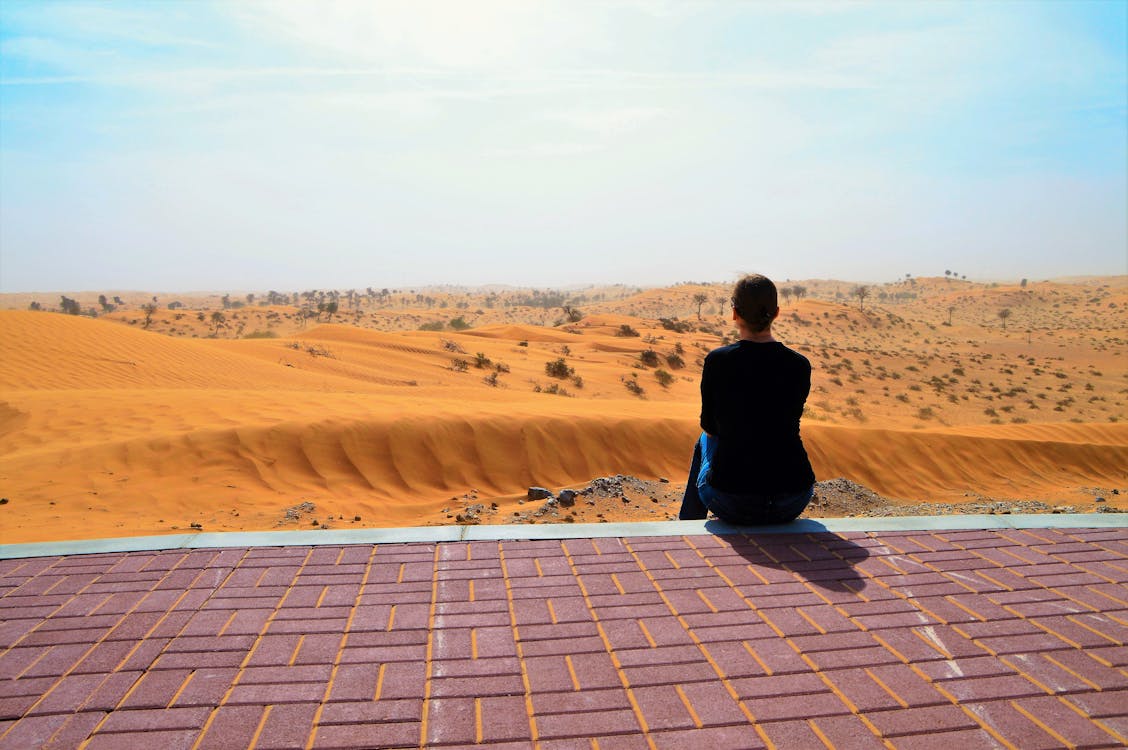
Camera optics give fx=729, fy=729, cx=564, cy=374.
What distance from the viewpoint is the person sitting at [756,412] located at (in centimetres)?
434

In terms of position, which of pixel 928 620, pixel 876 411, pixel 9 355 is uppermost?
pixel 9 355

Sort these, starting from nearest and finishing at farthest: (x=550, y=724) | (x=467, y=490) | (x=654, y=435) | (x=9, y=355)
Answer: (x=550, y=724), (x=467, y=490), (x=654, y=435), (x=9, y=355)

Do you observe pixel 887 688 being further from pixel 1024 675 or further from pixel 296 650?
pixel 296 650

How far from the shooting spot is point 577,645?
323 cm

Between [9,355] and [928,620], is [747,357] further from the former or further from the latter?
[9,355]

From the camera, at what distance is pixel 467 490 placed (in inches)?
404

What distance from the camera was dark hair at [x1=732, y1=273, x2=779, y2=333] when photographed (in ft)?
14.2

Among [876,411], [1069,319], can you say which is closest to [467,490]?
[876,411]

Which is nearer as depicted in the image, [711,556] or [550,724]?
[550,724]

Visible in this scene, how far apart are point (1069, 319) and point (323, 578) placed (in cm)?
7219

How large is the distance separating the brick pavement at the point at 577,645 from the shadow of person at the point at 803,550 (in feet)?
0.08

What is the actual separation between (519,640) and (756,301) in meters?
2.36

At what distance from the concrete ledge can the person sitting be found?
1.01 ft

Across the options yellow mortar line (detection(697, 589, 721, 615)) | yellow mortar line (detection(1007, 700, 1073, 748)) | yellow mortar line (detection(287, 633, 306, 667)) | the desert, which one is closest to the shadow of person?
yellow mortar line (detection(697, 589, 721, 615))
